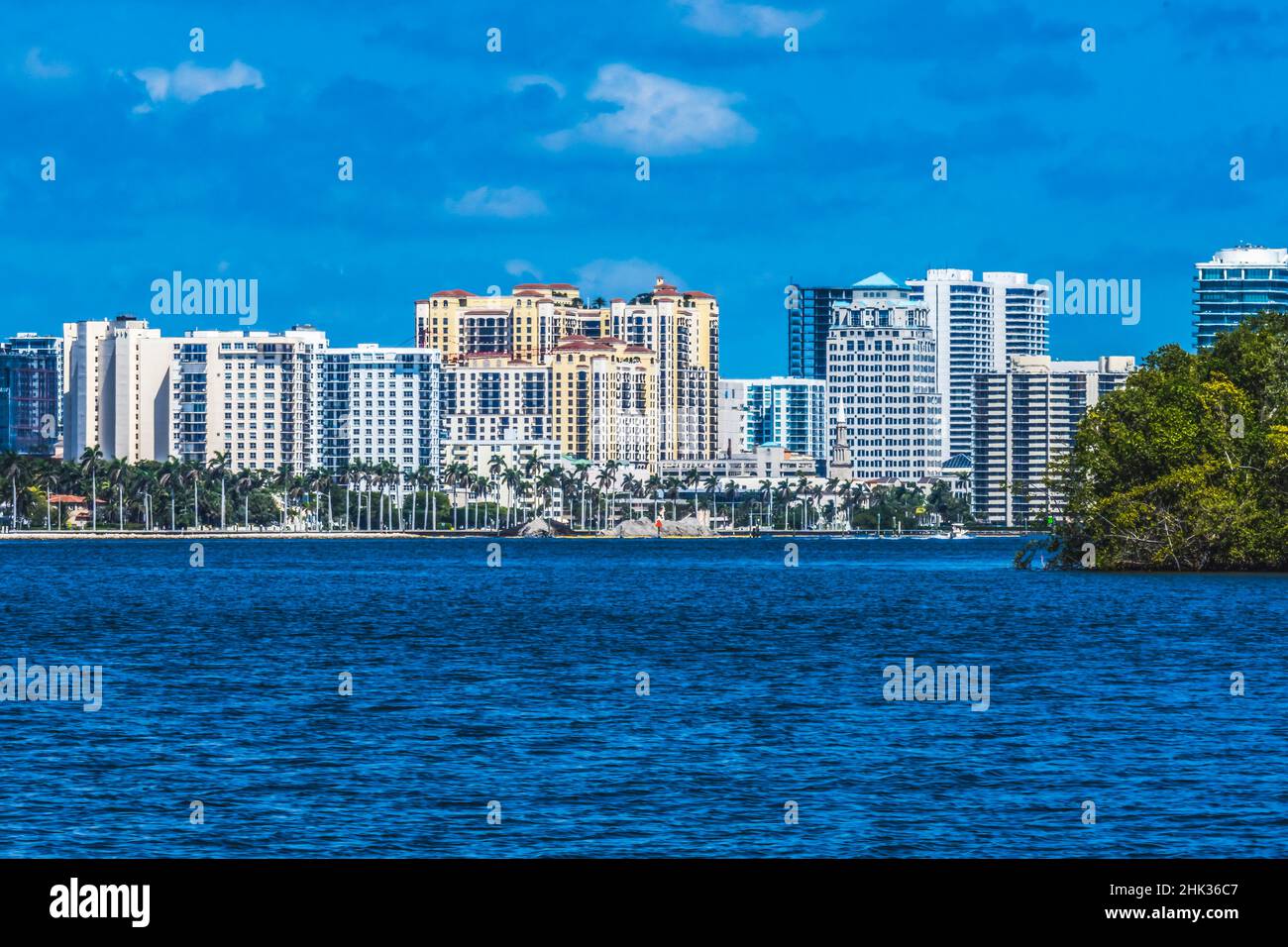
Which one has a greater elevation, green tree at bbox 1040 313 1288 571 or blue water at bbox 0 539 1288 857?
green tree at bbox 1040 313 1288 571

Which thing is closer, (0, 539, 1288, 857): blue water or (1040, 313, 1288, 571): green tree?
(0, 539, 1288, 857): blue water

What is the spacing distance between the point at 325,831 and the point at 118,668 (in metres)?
32.8

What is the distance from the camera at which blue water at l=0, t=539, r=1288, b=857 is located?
1190 inches

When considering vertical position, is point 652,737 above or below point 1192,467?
below

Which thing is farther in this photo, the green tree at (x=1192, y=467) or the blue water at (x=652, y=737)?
the green tree at (x=1192, y=467)

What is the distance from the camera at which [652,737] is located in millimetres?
42094

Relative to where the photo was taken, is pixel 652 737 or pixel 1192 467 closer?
pixel 652 737

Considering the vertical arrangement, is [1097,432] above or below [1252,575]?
above

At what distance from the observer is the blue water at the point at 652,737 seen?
99.1 feet

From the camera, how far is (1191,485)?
364 ft

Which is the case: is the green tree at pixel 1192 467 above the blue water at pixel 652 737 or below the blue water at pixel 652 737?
above
